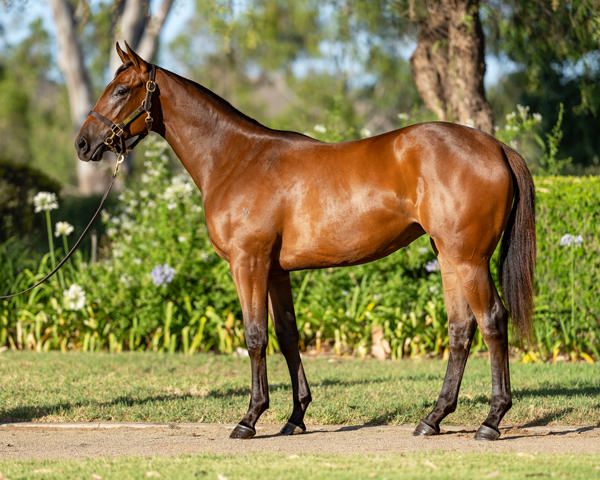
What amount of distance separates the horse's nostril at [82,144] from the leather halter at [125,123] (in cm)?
13

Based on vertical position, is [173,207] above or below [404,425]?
above

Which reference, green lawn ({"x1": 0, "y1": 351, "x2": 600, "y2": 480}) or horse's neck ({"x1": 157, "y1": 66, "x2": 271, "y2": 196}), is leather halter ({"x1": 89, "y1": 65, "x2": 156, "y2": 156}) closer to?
horse's neck ({"x1": 157, "y1": 66, "x2": 271, "y2": 196})

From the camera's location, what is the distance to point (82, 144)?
493 cm

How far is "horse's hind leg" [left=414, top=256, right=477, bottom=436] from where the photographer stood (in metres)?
4.73

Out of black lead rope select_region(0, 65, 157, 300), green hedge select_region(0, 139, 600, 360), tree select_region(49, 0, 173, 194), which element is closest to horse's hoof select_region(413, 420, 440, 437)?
black lead rope select_region(0, 65, 157, 300)

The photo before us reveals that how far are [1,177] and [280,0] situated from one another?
19354 millimetres

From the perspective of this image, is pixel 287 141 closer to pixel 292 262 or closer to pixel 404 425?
pixel 292 262

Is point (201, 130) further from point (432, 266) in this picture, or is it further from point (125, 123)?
point (432, 266)

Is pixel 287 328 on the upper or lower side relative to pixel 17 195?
lower

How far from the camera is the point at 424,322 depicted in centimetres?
849

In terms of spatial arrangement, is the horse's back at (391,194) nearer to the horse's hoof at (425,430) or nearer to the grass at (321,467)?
the horse's hoof at (425,430)

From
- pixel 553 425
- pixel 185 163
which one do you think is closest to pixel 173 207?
pixel 185 163

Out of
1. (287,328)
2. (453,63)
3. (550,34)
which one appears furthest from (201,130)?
(550,34)

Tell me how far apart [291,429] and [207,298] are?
13.3ft
